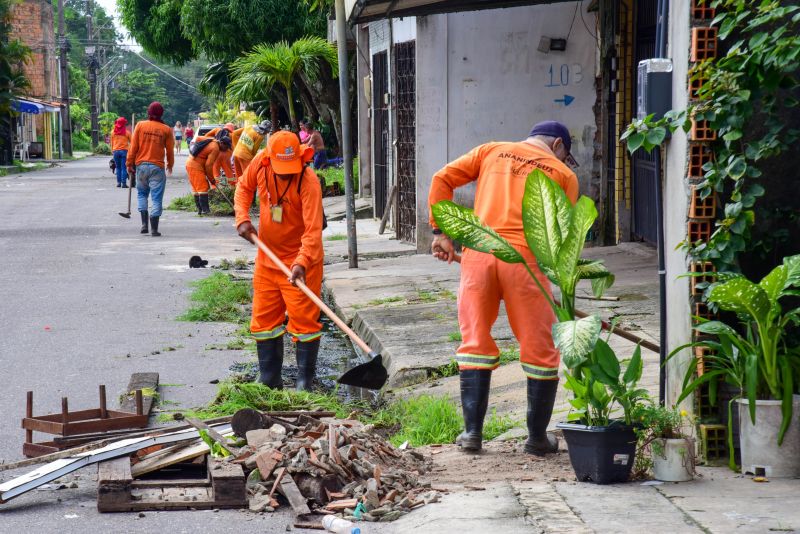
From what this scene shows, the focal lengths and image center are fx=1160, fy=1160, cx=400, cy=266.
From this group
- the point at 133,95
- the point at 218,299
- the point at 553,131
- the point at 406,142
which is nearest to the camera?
the point at 553,131

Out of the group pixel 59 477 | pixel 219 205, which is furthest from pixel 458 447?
pixel 219 205

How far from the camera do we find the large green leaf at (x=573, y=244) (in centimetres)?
534

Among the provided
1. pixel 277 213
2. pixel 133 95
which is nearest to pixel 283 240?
pixel 277 213

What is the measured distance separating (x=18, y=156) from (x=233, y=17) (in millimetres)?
27081

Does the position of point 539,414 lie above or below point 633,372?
below

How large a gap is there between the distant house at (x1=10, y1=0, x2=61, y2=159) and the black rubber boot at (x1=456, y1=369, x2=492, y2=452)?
5065 centimetres

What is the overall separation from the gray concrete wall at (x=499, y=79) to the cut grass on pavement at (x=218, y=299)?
126 inches

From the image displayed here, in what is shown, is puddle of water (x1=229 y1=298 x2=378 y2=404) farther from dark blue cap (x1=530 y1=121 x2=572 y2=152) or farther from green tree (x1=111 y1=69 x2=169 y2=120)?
green tree (x1=111 y1=69 x2=169 y2=120)

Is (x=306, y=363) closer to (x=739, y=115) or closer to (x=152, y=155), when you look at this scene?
(x=739, y=115)

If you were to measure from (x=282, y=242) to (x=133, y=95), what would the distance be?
309ft

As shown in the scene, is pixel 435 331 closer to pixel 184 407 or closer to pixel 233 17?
pixel 184 407

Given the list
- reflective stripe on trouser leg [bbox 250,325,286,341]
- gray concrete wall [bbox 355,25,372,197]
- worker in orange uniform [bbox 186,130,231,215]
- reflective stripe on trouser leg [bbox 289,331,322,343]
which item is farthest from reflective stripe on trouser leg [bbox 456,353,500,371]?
gray concrete wall [bbox 355,25,372,197]

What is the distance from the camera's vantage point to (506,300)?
6.03 metres

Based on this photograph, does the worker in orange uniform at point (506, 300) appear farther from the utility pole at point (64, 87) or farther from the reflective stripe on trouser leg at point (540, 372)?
the utility pole at point (64, 87)
